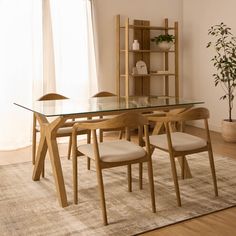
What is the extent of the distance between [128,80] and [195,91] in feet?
4.37

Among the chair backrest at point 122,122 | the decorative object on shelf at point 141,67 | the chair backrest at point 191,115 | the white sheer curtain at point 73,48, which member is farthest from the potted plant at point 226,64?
the chair backrest at point 122,122

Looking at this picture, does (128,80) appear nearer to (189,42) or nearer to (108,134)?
(108,134)

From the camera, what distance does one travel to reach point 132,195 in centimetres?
276

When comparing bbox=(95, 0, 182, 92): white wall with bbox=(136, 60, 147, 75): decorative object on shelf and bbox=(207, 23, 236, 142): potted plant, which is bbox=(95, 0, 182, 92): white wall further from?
bbox=(207, 23, 236, 142): potted plant

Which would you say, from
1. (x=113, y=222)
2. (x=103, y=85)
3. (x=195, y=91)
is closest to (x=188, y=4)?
(x=195, y=91)

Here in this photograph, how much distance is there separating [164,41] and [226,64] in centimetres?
108

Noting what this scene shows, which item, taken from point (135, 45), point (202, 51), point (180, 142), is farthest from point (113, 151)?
point (202, 51)

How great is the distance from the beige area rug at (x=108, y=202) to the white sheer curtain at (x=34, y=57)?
1.14 m

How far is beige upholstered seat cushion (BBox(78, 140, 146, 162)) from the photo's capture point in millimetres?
2299

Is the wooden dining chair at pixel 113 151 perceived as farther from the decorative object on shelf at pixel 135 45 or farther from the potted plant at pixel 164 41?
the potted plant at pixel 164 41

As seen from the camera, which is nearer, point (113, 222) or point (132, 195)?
point (113, 222)

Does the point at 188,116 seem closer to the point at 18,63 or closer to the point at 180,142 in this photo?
the point at 180,142

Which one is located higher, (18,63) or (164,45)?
(164,45)

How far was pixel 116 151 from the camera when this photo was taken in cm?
239
